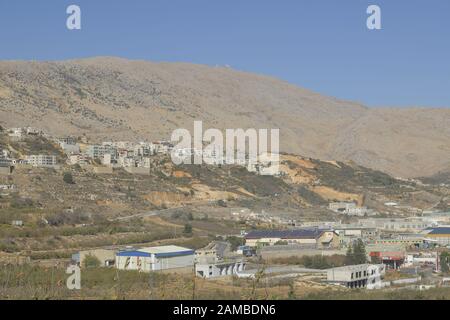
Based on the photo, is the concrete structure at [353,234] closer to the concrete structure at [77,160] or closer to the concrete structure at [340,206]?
the concrete structure at [340,206]

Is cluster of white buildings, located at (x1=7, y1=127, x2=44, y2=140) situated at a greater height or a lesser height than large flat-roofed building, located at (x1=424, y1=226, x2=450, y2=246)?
greater

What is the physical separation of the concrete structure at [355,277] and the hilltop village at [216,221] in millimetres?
41

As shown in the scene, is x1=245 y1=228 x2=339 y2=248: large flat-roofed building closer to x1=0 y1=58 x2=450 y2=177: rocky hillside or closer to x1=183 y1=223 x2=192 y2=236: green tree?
x1=183 y1=223 x2=192 y2=236: green tree

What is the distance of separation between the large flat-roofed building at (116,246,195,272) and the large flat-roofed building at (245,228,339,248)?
7.45 meters

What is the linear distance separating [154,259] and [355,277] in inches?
221

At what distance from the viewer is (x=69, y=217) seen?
34469mm

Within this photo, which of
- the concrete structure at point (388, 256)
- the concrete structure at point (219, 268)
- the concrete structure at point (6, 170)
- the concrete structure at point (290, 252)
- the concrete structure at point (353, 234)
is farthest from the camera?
the concrete structure at point (6, 170)

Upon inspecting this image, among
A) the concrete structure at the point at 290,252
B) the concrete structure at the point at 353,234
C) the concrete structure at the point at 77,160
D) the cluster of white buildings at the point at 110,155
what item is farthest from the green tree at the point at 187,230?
the concrete structure at the point at 77,160

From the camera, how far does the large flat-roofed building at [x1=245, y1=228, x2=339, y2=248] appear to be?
33406 millimetres

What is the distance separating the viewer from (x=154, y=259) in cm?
2383

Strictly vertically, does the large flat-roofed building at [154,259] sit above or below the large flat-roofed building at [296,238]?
above

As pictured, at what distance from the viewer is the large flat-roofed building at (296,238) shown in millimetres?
33406

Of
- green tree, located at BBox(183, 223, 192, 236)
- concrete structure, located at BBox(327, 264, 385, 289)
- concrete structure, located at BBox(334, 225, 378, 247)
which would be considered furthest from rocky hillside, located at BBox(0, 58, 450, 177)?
concrete structure, located at BBox(327, 264, 385, 289)

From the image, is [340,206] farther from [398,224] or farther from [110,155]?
[110,155]
